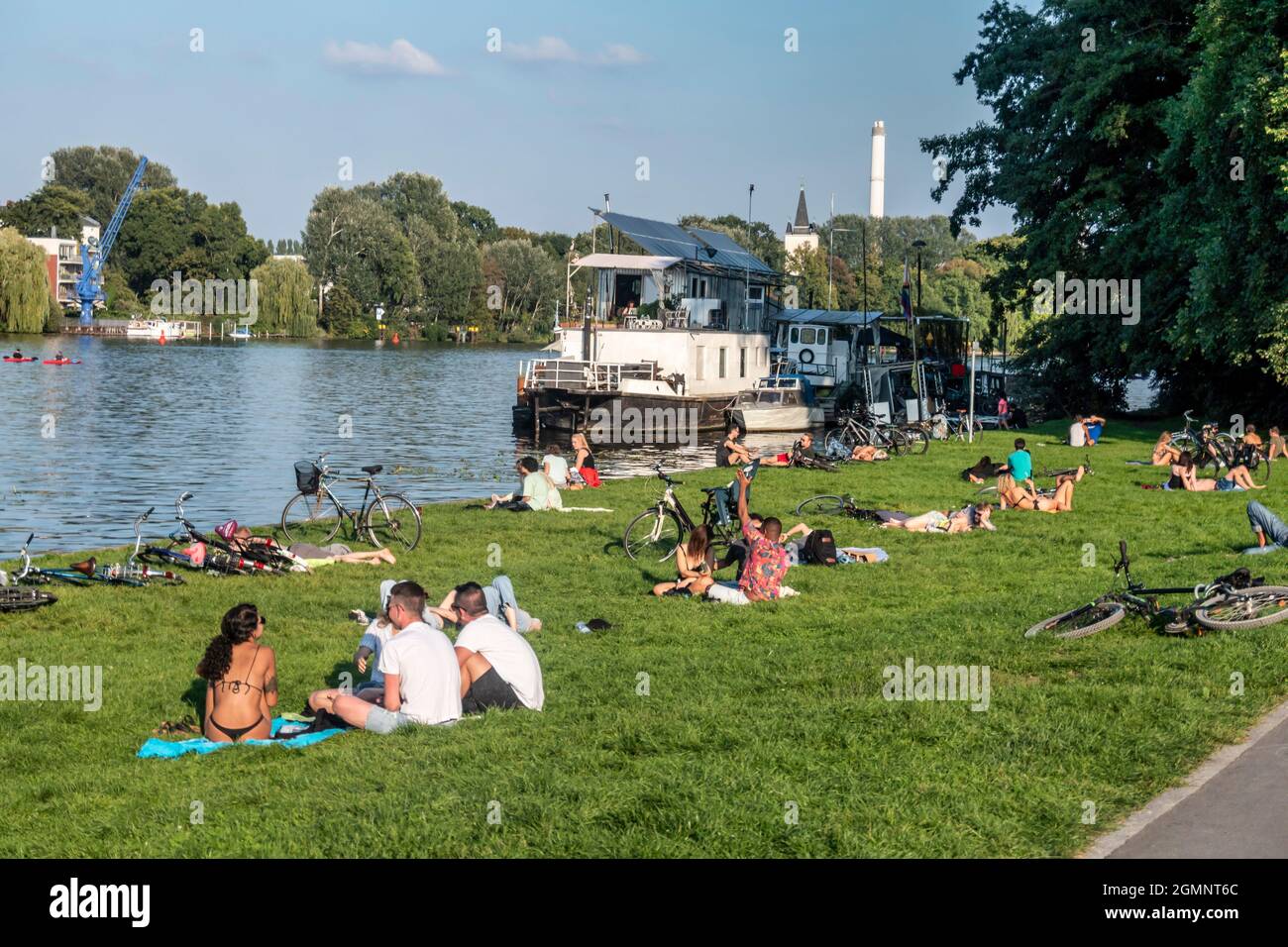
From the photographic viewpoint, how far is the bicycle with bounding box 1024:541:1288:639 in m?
11.9

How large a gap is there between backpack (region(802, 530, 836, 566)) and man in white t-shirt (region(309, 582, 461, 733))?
27.2 ft

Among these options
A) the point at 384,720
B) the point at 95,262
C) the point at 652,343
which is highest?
the point at 95,262

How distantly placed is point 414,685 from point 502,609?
3.50m

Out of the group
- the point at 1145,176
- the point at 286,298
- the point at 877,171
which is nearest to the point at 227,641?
the point at 1145,176

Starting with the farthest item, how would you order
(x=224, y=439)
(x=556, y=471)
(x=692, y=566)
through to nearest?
(x=224, y=439) < (x=556, y=471) < (x=692, y=566)

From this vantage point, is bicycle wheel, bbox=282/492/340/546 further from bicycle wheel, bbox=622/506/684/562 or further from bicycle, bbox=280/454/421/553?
bicycle wheel, bbox=622/506/684/562

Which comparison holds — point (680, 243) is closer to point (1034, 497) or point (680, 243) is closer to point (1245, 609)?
point (1034, 497)

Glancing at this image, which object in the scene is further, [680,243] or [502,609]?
[680,243]

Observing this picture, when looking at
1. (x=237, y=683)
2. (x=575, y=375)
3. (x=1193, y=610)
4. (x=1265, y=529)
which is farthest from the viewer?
(x=575, y=375)

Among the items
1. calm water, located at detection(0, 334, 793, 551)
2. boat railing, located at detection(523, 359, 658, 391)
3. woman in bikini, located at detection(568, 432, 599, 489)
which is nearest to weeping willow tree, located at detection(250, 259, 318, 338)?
calm water, located at detection(0, 334, 793, 551)

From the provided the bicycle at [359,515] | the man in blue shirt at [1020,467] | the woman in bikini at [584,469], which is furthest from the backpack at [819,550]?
the woman in bikini at [584,469]

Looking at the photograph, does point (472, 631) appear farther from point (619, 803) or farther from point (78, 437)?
point (78, 437)

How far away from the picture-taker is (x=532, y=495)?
24.0m
